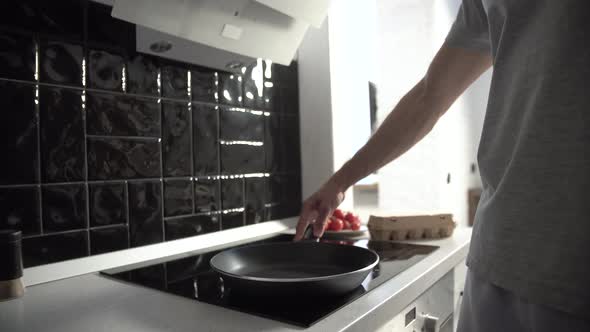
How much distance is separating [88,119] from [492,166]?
2.47 feet

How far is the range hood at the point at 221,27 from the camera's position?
0.84 meters

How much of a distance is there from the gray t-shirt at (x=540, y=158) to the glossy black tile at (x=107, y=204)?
0.72 metres

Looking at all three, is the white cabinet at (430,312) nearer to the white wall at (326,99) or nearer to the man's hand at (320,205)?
the man's hand at (320,205)

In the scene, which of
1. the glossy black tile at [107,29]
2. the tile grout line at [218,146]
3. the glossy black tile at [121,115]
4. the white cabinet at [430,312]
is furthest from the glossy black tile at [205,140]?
the white cabinet at [430,312]

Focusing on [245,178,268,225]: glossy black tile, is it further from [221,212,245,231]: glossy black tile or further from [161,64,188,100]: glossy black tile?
[161,64,188,100]: glossy black tile

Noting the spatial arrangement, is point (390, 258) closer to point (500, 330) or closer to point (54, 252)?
point (500, 330)

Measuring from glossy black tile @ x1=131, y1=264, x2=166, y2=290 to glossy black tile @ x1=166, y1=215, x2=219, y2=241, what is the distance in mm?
160

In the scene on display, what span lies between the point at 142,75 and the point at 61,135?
0.76 feet

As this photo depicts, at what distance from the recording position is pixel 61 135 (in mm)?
823

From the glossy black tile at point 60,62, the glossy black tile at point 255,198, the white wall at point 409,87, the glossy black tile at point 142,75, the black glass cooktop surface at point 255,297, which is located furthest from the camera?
the white wall at point 409,87

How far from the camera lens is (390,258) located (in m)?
0.88

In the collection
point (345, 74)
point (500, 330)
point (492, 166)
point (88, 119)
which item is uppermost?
point (345, 74)

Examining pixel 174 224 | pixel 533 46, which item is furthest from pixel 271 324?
pixel 174 224

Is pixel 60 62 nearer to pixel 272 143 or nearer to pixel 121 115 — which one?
pixel 121 115
